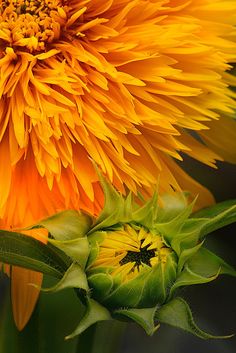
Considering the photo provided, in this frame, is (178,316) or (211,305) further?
(211,305)

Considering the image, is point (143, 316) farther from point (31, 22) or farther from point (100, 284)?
point (31, 22)

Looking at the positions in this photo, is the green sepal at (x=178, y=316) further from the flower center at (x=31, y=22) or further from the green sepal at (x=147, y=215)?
the flower center at (x=31, y=22)

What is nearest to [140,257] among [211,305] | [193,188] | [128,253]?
[128,253]

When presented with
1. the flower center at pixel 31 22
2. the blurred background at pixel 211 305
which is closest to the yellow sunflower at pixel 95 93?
the flower center at pixel 31 22

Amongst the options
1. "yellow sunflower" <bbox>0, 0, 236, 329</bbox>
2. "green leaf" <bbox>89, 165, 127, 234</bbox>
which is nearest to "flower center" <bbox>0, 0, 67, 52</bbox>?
"yellow sunflower" <bbox>0, 0, 236, 329</bbox>

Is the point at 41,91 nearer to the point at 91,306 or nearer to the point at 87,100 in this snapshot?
the point at 87,100

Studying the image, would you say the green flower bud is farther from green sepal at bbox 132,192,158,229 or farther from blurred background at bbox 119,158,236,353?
blurred background at bbox 119,158,236,353

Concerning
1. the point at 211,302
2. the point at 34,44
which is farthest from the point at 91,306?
the point at 211,302
